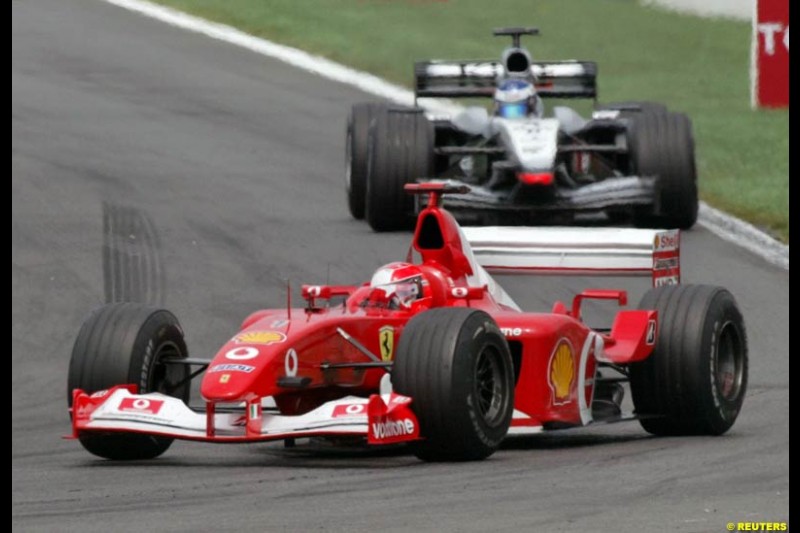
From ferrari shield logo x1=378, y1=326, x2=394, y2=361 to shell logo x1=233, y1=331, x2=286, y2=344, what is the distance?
0.60m

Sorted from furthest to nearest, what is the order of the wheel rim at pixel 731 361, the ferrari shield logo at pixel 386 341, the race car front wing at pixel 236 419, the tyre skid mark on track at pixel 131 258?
the tyre skid mark on track at pixel 131 258
the wheel rim at pixel 731 361
the ferrari shield logo at pixel 386 341
the race car front wing at pixel 236 419

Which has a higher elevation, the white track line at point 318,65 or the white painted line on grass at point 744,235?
the white track line at point 318,65

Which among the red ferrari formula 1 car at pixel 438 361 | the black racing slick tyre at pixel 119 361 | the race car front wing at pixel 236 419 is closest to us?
the race car front wing at pixel 236 419

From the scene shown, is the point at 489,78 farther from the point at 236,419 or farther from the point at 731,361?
the point at 236,419

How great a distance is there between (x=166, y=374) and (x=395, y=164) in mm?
6640

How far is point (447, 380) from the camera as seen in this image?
8914 mm

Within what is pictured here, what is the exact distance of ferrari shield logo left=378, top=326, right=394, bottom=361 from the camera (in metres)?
9.75

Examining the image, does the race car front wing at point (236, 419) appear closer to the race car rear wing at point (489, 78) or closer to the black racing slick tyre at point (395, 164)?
the black racing slick tyre at point (395, 164)

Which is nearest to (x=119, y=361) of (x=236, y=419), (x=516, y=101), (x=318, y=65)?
(x=236, y=419)

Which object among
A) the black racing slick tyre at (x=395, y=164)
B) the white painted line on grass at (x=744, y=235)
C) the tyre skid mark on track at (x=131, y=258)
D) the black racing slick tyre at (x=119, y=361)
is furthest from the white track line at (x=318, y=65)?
the black racing slick tyre at (x=119, y=361)

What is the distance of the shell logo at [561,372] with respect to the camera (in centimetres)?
984

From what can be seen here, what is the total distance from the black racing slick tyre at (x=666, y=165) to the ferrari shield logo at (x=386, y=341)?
700 centimetres

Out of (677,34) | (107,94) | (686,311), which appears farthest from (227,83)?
(686,311)
